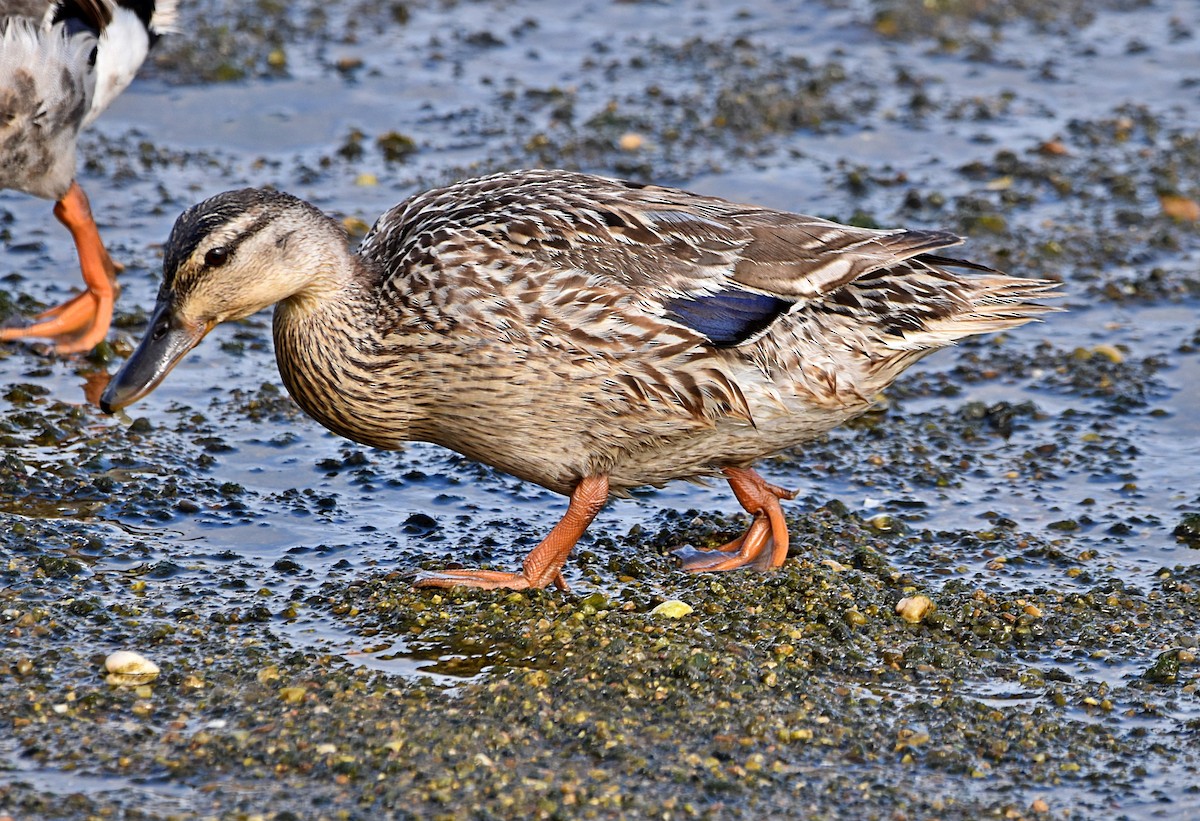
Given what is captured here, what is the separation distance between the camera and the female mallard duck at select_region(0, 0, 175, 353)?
7699mm

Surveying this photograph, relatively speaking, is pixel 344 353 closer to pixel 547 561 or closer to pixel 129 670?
pixel 547 561

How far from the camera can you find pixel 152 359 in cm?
587

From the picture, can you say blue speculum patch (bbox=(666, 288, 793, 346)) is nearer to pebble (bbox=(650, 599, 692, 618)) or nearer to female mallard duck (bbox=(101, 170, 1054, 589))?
female mallard duck (bbox=(101, 170, 1054, 589))

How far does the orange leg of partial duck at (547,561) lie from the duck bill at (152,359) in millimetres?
1291

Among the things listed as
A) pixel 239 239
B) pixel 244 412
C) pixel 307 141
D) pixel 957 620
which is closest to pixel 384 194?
pixel 307 141

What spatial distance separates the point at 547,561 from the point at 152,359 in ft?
5.64

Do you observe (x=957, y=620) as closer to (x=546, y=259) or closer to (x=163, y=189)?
(x=546, y=259)

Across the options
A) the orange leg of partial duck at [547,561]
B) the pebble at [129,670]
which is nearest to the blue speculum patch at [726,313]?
the orange leg of partial duck at [547,561]

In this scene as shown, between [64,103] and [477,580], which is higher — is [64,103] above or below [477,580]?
above

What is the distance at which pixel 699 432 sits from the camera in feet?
19.7

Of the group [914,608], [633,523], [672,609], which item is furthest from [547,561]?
[914,608]

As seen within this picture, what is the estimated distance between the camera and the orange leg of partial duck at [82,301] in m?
7.88

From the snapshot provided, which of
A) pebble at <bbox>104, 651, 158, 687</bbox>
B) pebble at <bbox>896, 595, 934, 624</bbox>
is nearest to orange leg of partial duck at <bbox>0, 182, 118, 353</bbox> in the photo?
pebble at <bbox>104, 651, 158, 687</bbox>

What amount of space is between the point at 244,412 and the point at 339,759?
3046 mm
